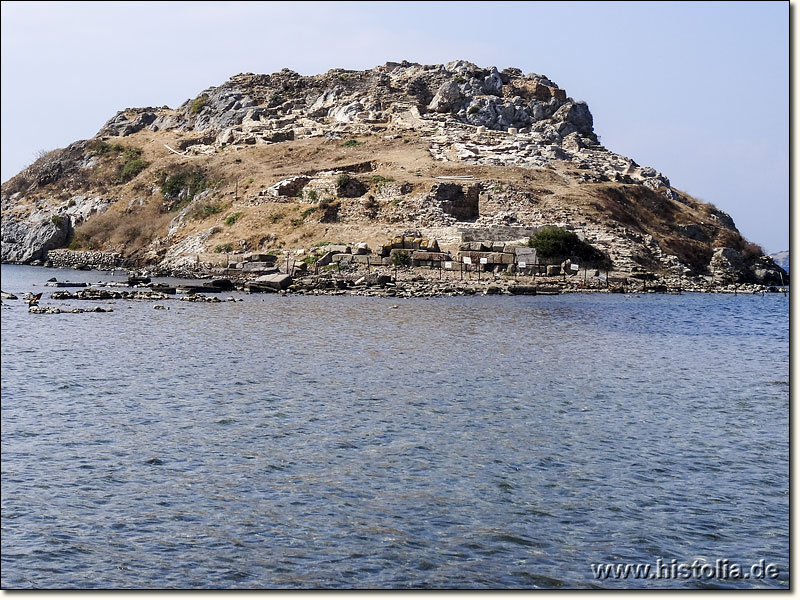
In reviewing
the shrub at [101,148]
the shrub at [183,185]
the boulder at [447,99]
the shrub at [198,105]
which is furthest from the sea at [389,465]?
the shrub at [198,105]

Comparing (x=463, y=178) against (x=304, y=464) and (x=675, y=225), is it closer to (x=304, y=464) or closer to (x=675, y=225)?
(x=675, y=225)

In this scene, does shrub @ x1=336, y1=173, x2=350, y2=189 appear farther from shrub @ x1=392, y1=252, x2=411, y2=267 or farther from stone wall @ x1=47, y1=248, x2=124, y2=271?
stone wall @ x1=47, y1=248, x2=124, y2=271

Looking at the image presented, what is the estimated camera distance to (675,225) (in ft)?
188

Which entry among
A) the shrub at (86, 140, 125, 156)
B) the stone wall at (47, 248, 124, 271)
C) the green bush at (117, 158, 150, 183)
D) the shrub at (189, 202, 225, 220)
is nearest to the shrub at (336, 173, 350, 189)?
the shrub at (189, 202, 225, 220)

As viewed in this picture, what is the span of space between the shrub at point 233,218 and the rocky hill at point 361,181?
0.13 metres

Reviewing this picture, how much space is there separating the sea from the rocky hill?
1102 inches

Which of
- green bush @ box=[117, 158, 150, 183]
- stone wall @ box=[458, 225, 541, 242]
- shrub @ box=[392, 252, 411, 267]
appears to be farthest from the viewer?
green bush @ box=[117, 158, 150, 183]

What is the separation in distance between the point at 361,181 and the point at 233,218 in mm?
8827

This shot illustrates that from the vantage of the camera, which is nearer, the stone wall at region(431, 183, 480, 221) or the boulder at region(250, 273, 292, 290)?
the boulder at region(250, 273, 292, 290)

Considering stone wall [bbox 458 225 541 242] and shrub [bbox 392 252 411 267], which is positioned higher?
stone wall [bbox 458 225 541 242]

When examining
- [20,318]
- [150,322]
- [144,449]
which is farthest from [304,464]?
[20,318]

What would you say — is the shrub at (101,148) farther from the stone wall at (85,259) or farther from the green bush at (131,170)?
the stone wall at (85,259)

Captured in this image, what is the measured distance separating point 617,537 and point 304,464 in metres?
4.46

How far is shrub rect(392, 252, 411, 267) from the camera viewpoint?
45.7 metres
